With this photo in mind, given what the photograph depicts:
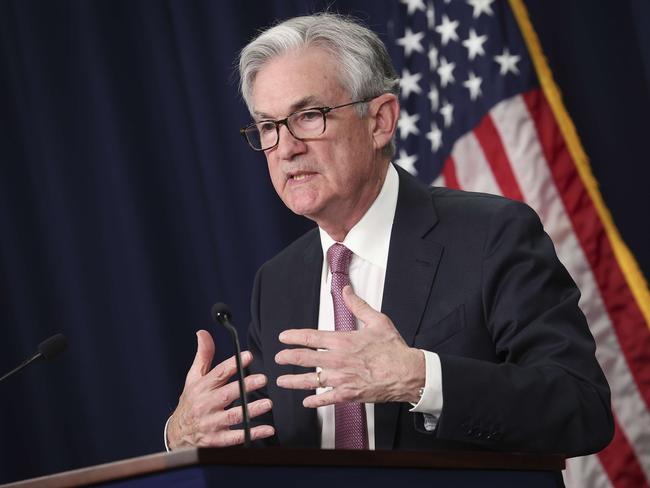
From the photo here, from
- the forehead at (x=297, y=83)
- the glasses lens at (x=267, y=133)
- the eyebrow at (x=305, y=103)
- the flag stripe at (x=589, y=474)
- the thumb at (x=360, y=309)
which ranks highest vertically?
the forehead at (x=297, y=83)

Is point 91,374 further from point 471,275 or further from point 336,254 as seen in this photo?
point 471,275

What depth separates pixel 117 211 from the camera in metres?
4.16

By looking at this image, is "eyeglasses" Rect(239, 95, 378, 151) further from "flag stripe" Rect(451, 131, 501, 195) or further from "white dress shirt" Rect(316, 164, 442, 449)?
"flag stripe" Rect(451, 131, 501, 195)

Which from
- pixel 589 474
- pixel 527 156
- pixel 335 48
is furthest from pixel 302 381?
pixel 527 156

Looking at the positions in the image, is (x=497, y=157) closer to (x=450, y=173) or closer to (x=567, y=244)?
(x=450, y=173)

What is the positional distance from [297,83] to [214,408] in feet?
2.83

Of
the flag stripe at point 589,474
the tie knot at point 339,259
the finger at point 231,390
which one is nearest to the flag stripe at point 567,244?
the flag stripe at point 589,474

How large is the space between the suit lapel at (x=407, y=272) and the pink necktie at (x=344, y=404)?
0.08 meters

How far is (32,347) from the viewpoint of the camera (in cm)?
412

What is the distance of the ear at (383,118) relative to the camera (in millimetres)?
2568

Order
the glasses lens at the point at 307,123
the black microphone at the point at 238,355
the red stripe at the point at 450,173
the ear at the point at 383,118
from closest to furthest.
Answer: the black microphone at the point at 238,355 < the glasses lens at the point at 307,123 < the ear at the point at 383,118 < the red stripe at the point at 450,173

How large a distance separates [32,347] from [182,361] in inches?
25.1

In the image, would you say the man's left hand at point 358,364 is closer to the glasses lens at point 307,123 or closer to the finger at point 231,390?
the finger at point 231,390

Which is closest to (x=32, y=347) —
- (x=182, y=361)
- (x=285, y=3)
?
(x=182, y=361)
